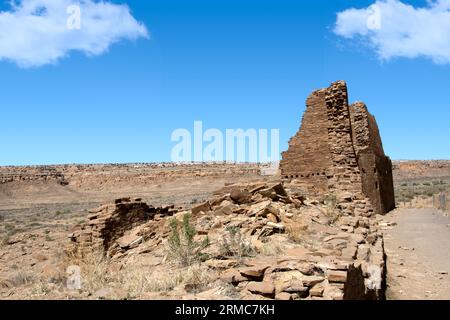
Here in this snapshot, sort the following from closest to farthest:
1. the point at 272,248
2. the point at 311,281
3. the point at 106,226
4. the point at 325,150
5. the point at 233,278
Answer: the point at 311,281 → the point at 233,278 → the point at 272,248 → the point at 106,226 → the point at 325,150

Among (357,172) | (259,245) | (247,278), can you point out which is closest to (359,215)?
(357,172)

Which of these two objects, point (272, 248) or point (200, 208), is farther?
point (200, 208)

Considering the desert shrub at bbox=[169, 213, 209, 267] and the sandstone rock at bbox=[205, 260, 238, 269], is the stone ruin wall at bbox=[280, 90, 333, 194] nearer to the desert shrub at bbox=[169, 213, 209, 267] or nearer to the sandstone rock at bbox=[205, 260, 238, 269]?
the desert shrub at bbox=[169, 213, 209, 267]

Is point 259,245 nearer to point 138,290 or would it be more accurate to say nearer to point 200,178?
point 138,290

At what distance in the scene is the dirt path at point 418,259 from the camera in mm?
8383

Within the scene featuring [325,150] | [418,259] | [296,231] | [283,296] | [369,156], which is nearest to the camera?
[283,296]

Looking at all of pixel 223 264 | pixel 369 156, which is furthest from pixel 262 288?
pixel 369 156

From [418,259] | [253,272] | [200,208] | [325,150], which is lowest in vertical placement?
[418,259]

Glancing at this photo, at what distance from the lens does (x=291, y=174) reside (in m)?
17.0

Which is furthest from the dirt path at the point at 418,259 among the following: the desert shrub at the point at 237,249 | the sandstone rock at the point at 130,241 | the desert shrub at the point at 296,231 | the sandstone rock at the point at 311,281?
the sandstone rock at the point at 130,241

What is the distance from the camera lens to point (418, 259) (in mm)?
11258

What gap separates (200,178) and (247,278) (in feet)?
200

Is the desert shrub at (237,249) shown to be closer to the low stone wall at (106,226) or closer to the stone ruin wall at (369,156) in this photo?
the low stone wall at (106,226)

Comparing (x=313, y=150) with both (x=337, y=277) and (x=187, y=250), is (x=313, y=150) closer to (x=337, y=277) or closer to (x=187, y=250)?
(x=187, y=250)
